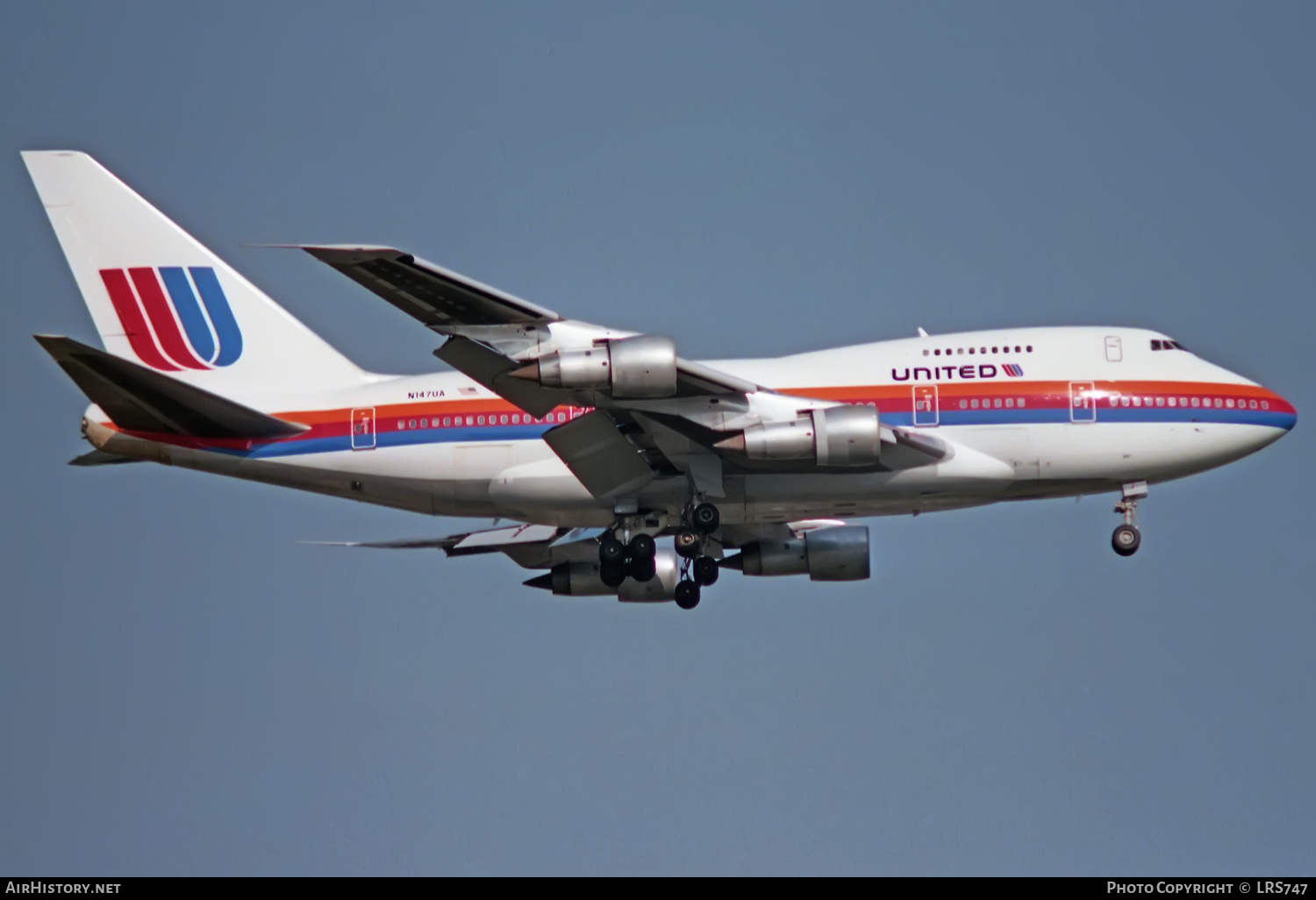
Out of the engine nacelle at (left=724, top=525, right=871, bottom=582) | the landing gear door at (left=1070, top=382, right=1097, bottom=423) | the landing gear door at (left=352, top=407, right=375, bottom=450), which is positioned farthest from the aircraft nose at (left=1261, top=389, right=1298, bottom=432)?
the landing gear door at (left=352, top=407, right=375, bottom=450)

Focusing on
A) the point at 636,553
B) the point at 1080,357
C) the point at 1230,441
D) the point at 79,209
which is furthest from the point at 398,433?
the point at 1230,441

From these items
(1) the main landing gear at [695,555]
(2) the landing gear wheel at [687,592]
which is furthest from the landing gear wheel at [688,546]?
(2) the landing gear wheel at [687,592]

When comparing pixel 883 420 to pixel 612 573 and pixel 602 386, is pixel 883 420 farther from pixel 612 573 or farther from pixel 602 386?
pixel 602 386

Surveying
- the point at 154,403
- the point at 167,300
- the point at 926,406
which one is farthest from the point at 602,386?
the point at 167,300

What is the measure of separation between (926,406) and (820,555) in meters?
6.46

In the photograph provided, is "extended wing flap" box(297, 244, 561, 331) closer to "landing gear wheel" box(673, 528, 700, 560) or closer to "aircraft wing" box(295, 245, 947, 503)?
"aircraft wing" box(295, 245, 947, 503)

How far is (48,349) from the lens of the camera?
35031 millimetres

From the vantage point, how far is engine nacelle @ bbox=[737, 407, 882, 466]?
37.8m

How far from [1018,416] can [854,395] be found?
145 inches

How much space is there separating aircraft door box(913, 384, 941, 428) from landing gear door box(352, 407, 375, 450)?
40.1 ft

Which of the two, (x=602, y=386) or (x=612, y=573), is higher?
(x=602, y=386)

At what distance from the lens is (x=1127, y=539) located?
4234cm

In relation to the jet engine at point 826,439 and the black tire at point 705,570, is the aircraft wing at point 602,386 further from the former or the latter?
the black tire at point 705,570
